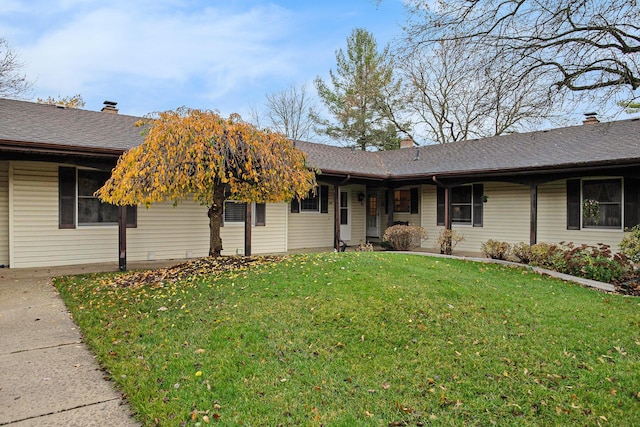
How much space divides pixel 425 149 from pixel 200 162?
11.1 metres

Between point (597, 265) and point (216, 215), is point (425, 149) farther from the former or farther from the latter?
point (216, 215)

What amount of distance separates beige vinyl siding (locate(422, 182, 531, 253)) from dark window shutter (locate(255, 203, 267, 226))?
640 cm

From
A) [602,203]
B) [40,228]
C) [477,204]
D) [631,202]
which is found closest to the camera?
[40,228]

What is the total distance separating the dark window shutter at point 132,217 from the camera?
979cm

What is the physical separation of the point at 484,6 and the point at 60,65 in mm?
18894

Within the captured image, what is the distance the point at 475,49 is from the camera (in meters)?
5.84

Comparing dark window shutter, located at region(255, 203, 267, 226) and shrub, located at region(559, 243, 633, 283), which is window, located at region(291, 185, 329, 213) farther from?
shrub, located at region(559, 243, 633, 283)

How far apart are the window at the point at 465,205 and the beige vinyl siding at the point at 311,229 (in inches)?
151

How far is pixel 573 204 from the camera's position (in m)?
10.9

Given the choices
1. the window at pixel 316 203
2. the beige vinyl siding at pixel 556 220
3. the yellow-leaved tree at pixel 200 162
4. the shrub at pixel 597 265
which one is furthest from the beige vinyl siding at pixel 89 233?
the beige vinyl siding at pixel 556 220

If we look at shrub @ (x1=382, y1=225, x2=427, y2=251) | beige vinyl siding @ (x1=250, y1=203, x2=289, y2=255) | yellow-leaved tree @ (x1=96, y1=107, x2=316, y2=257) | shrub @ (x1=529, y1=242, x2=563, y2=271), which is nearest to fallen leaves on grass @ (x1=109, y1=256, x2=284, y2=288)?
yellow-leaved tree @ (x1=96, y1=107, x2=316, y2=257)

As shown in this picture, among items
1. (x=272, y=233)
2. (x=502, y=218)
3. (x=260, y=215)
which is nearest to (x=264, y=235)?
(x=272, y=233)

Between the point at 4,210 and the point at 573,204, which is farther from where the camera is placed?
the point at 573,204

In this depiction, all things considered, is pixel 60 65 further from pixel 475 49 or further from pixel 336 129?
pixel 475 49
